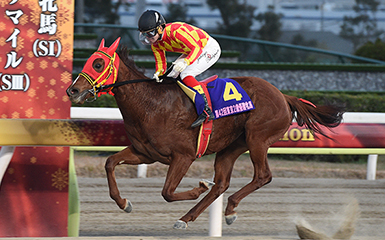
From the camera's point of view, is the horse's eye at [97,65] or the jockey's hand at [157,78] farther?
the jockey's hand at [157,78]

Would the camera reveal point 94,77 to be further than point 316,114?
No

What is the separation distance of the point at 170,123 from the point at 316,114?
1217 millimetres

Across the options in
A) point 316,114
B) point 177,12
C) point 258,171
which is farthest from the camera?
point 177,12

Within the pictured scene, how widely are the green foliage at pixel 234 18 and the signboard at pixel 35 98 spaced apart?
14.6m

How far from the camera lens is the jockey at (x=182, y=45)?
3.07 metres

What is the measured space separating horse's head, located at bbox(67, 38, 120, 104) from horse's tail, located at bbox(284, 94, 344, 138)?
4.63ft

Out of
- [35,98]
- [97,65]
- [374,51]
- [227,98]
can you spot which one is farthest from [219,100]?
[374,51]

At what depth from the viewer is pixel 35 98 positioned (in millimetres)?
3619

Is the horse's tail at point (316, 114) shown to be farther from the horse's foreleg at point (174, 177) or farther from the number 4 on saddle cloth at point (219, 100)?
the horse's foreleg at point (174, 177)

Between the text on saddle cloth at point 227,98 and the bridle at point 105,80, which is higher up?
the bridle at point 105,80

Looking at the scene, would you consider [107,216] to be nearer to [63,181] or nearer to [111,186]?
[63,181]

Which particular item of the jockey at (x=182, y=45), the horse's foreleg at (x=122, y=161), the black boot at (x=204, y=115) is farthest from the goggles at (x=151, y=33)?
the horse's foreleg at (x=122, y=161)

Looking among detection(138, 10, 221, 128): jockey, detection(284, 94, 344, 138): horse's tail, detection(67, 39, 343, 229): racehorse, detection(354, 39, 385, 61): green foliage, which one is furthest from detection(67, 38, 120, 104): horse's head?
detection(354, 39, 385, 61): green foliage

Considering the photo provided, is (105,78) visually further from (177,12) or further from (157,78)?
(177,12)
